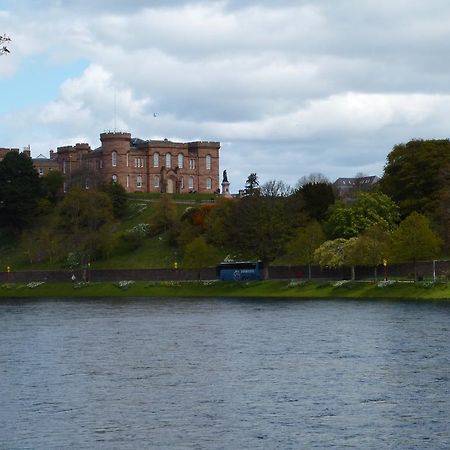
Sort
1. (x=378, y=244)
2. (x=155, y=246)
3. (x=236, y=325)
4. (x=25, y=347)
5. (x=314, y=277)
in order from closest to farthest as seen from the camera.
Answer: (x=25, y=347), (x=236, y=325), (x=378, y=244), (x=314, y=277), (x=155, y=246)

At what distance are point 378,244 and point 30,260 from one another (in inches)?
2737

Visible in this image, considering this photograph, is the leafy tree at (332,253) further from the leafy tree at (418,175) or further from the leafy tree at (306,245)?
the leafy tree at (418,175)

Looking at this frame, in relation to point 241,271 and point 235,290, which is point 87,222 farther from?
point 235,290

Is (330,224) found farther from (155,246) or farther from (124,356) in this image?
(124,356)

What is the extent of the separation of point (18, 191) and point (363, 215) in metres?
71.7

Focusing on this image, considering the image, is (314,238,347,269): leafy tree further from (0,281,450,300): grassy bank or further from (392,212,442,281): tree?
(392,212,442,281): tree

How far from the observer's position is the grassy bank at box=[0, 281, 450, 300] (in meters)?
112

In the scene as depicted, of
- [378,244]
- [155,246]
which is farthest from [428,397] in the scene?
[155,246]

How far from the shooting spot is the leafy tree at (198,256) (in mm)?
145750

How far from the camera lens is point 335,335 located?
75125 millimetres

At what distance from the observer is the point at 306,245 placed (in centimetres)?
13338

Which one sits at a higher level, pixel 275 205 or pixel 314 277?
pixel 275 205

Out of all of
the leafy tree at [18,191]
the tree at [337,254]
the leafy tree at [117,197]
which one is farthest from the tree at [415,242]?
the leafy tree at [18,191]

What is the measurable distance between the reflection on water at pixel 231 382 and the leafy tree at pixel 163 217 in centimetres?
8272
